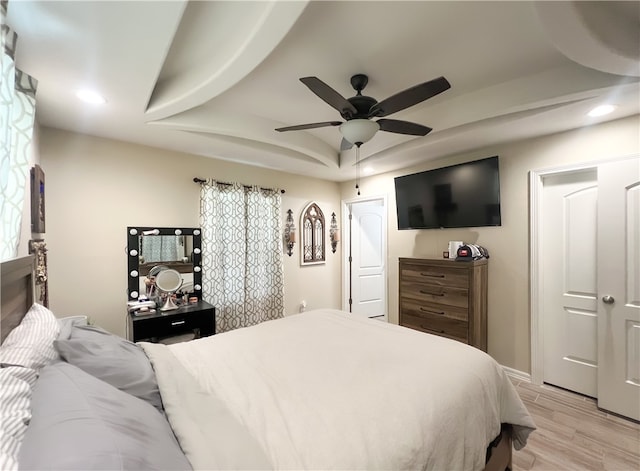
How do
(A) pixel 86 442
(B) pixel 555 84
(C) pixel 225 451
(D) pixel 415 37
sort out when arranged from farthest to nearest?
(B) pixel 555 84, (D) pixel 415 37, (C) pixel 225 451, (A) pixel 86 442

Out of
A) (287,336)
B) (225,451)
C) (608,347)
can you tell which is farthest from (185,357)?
(608,347)

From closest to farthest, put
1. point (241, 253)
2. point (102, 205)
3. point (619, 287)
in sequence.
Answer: point (619, 287) → point (102, 205) → point (241, 253)

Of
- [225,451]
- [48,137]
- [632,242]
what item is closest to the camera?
[225,451]

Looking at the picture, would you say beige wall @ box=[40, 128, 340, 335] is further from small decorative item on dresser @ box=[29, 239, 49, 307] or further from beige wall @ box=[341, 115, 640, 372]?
beige wall @ box=[341, 115, 640, 372]

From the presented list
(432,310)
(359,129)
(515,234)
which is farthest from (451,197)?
(359,129)

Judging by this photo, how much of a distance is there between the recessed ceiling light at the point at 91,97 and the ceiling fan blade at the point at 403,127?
196 centimetres

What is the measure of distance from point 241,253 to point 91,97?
213 centimetres

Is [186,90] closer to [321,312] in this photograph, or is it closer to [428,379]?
[321,312]

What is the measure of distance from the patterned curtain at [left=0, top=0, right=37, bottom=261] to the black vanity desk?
1.39 meters

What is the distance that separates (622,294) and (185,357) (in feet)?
10.9

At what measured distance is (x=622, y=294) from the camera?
2299mm

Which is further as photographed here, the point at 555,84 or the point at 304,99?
the point at 304,99

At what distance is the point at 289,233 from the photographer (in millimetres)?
4141

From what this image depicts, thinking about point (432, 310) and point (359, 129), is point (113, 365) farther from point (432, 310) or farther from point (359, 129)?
point (432, 310)
